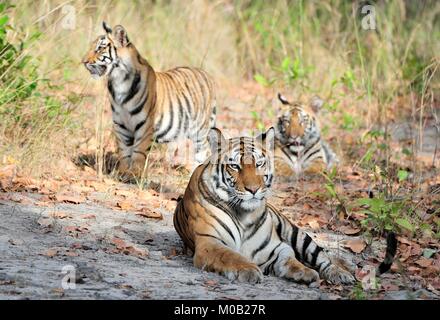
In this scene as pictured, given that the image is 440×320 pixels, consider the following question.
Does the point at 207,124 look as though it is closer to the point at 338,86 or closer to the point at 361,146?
the point at 361,146

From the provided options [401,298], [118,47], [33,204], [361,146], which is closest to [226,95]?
[361,146]

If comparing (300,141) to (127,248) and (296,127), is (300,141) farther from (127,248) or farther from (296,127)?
(127,248)

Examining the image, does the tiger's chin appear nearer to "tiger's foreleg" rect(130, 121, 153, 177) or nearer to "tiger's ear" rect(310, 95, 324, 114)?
"tiger's foreleg" rect(130, 121, 153, 177)

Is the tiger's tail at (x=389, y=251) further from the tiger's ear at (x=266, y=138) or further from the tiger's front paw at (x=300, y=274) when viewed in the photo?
the tiger's ear at (x=266, y=138)

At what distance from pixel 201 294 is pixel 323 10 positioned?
9.39m

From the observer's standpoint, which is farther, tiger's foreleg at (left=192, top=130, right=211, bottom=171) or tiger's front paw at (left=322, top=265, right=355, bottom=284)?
tiger's foreleg at (left=192, top=130, right=211, bottom=171)

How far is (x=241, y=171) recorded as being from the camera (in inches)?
223

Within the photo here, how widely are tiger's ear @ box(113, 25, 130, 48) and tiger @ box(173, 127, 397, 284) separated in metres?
2.84

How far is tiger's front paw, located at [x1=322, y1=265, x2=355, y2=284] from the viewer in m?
5.53

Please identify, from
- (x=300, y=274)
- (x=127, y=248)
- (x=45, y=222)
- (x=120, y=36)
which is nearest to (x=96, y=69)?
(x=120, y=36)

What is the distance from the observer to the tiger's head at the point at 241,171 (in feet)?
18.5

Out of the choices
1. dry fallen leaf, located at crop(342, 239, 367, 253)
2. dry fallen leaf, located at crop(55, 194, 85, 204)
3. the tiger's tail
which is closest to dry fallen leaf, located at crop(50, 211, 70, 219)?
dry fallen leaf, located at crop(55, 194, 85, 204)

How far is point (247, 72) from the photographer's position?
12805 millimetres

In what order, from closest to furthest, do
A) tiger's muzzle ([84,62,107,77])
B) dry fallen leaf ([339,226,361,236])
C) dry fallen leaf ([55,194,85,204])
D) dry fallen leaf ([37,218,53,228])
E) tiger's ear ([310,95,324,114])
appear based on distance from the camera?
1. dry fallen leaf ([37,218,53,228])
2. dry fallen leaf ([339,226,361,236])
3. dry fallen leaf ([55,194,85,204])
4. tiger's muzzle ([84,62,107,77])
5. tiger's ear ([310,95,324,114])
